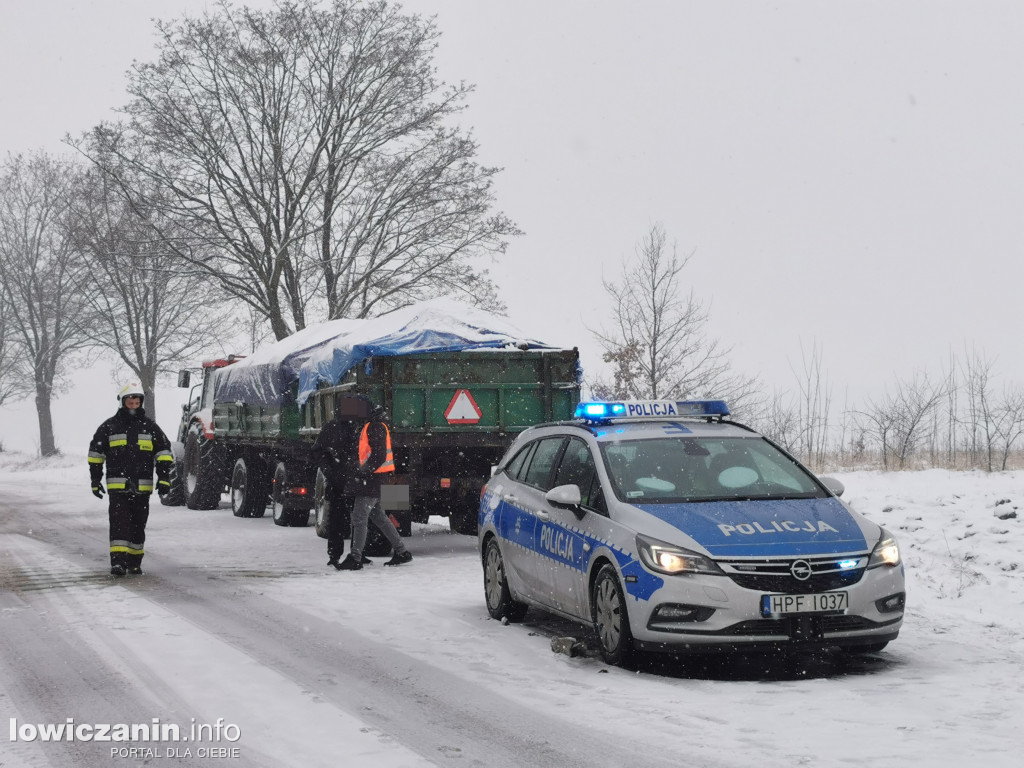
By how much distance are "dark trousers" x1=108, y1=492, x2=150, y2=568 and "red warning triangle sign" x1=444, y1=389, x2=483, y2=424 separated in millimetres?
3635

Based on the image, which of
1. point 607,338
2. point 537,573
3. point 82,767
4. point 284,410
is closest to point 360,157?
point 607,338

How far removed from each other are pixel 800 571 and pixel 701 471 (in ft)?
4.28

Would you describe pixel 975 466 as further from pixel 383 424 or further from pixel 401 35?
pixel 401 35

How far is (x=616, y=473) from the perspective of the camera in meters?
7.81

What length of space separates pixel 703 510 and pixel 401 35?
25.4 m

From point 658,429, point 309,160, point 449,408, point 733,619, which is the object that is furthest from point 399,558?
point 309,160

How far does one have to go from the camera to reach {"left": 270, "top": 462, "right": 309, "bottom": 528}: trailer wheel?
56.8 feet

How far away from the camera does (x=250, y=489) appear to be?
65.2 feet

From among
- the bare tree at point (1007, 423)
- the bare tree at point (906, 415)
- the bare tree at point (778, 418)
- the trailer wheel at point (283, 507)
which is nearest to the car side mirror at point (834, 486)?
the trailer wheel at point (283, 507)

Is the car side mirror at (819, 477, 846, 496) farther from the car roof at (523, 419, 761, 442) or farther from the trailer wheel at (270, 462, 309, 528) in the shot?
the trailer wheel at (270, 462, 309, 528)

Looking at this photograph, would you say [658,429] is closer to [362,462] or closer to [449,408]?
[362,462]

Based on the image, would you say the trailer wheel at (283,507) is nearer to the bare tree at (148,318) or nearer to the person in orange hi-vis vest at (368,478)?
the person in orange hi-vis vest at (368,478)

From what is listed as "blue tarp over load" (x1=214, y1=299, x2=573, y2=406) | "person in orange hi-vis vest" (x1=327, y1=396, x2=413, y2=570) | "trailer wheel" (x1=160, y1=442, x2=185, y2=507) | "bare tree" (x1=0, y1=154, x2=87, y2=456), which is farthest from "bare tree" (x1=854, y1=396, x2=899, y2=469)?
"bare tree" (x1=0, y1=154, x2=87, y2=456)

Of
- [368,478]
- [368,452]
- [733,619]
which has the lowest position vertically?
[733,619]
